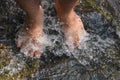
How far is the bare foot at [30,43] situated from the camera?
10.7 feet

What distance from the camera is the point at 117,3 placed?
4.06 metres

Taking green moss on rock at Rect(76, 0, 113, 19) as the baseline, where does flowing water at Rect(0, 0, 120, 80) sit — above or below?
below

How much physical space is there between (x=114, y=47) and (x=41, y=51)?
76 cm

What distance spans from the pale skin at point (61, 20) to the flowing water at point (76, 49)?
86mm

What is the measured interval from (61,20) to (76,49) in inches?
12.6

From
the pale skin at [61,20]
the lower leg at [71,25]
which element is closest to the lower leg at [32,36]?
the pale skin at [61,20]

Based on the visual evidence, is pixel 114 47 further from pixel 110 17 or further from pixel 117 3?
pixel 117 3

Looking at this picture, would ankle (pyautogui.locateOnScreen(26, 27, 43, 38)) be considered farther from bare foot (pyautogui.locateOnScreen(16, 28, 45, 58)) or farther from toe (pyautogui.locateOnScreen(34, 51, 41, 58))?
toe (pyautogui.locateOnScreen(34, 51, 41, 58))

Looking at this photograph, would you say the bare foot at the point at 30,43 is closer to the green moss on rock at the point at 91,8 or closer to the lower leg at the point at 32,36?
the lower leg at the point at 32,36

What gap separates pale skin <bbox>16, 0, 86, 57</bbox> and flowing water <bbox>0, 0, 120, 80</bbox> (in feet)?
0.28

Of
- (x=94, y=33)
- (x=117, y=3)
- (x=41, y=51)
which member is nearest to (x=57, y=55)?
(x=41, y=51)

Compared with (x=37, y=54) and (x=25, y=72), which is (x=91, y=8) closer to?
(x=37, y=54)

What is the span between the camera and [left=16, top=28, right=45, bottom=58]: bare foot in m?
3.26

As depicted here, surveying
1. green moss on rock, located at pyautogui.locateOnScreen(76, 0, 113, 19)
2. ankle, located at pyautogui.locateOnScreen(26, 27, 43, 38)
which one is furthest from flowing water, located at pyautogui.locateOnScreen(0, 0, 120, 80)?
ankle, located at pyautogui.locateOnScreen(26, 27, 43, 38)
